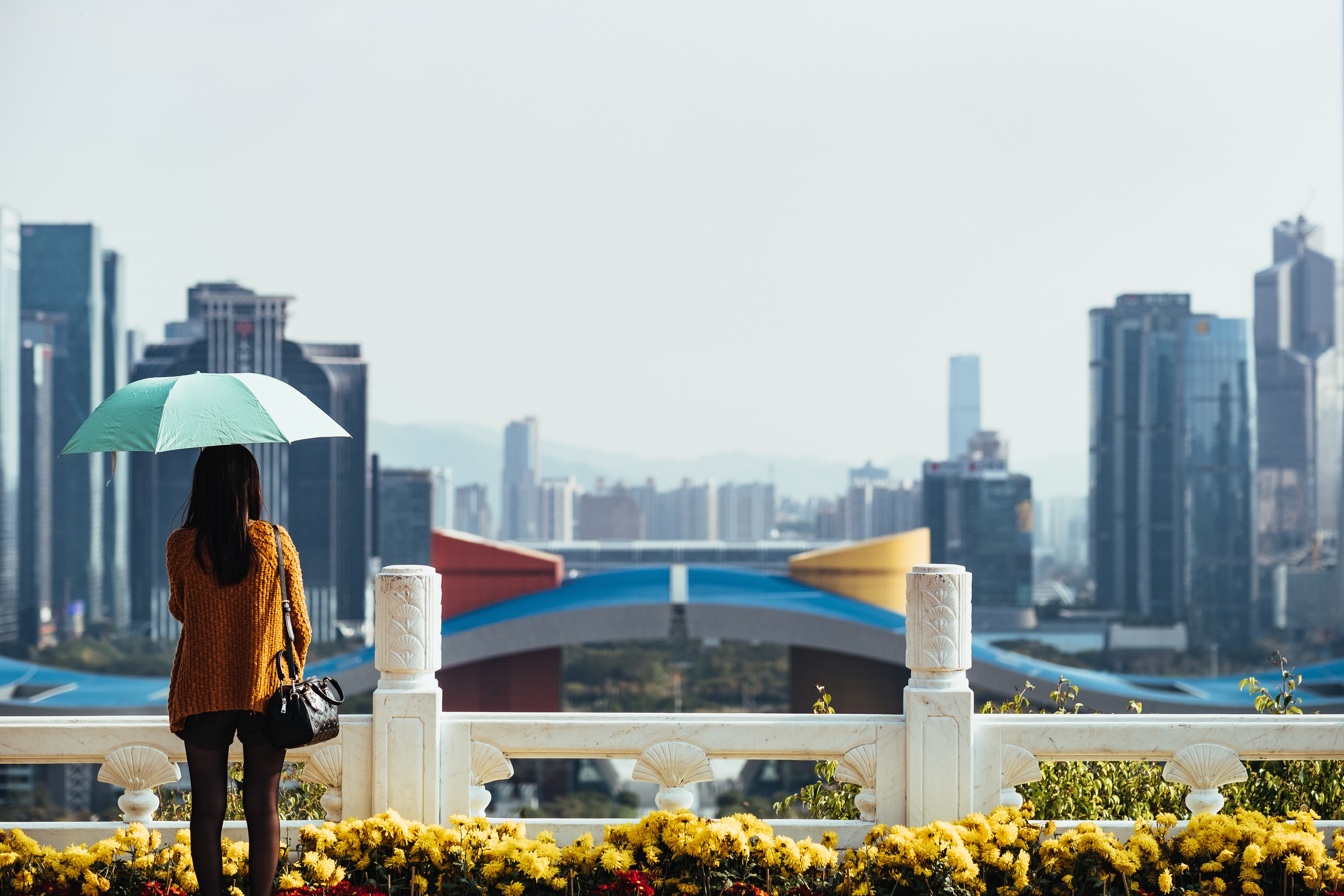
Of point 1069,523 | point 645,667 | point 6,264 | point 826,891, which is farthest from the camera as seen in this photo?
point 1069,523

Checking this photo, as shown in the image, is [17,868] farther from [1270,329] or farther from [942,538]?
[1270,329]

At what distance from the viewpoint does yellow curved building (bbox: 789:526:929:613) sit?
28484 mm

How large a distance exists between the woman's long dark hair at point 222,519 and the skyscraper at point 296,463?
275 ft

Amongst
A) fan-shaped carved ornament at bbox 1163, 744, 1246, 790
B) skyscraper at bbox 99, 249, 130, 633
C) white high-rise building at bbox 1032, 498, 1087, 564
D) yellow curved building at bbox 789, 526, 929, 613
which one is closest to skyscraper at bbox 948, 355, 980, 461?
white high-rise building at bbox 1032, 498, 1087, 564

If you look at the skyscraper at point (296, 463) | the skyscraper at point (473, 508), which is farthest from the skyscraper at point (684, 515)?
the skyscraper at point (296, 463)

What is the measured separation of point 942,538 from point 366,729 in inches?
4004

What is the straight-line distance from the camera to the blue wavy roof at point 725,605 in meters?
26.5

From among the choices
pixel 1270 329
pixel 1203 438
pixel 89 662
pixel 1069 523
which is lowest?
pixel 89 662

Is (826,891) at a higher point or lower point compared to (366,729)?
lower

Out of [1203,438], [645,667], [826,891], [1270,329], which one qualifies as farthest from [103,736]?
[1270,329]

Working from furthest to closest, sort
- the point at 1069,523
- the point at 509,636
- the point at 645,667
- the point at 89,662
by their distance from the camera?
1. the point at 1069,523
2. the point at 89,662
3. the point at 645,667
4. the point at 509,636

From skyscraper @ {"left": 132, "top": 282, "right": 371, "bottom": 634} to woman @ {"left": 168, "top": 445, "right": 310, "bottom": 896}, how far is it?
275 ft

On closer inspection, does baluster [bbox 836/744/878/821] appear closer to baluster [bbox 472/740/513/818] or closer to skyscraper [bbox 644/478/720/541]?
baluster [bbox 472/740/513/818]

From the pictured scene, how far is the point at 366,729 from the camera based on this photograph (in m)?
4.66
